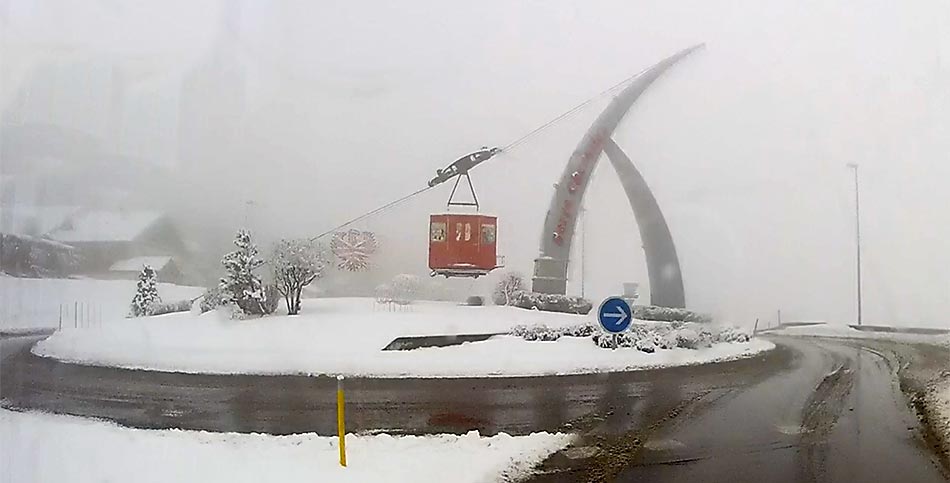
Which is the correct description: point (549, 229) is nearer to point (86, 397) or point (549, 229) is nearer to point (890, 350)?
point (890, 350)

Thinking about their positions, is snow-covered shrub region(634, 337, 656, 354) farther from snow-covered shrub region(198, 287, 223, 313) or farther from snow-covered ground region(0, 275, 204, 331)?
snow-covered ground region(0, 275, 204, 331)

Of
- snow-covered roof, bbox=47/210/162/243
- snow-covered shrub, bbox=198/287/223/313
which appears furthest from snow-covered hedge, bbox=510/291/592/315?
snow-covered roof, bbox=47/210/162/243

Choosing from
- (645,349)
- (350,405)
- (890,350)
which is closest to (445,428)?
(350,405)

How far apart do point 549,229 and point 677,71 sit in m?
1.21


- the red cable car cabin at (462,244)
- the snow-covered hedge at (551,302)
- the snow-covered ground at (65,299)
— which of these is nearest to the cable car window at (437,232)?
the red cable car cabin at (462,244)

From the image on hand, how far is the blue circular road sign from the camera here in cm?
439

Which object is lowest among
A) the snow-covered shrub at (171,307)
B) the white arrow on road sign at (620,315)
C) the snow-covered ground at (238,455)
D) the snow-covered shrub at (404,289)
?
the snow-covered ground at (238,455)

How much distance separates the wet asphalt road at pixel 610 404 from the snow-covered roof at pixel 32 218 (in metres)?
0.65

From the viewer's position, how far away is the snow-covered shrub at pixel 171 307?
4.34 metres

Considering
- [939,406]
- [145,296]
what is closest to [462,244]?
[145,296]

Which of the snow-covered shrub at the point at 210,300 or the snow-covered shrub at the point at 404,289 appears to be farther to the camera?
the snow-covered shrub at the point at 404,289

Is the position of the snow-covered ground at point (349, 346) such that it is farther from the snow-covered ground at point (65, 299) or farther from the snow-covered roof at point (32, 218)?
the snow-covered roof at point (32, 218)

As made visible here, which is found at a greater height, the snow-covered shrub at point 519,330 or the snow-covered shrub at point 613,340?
the snow-covered shrub at point 519,330

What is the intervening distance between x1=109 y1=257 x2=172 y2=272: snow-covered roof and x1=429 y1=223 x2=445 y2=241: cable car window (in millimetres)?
1507
